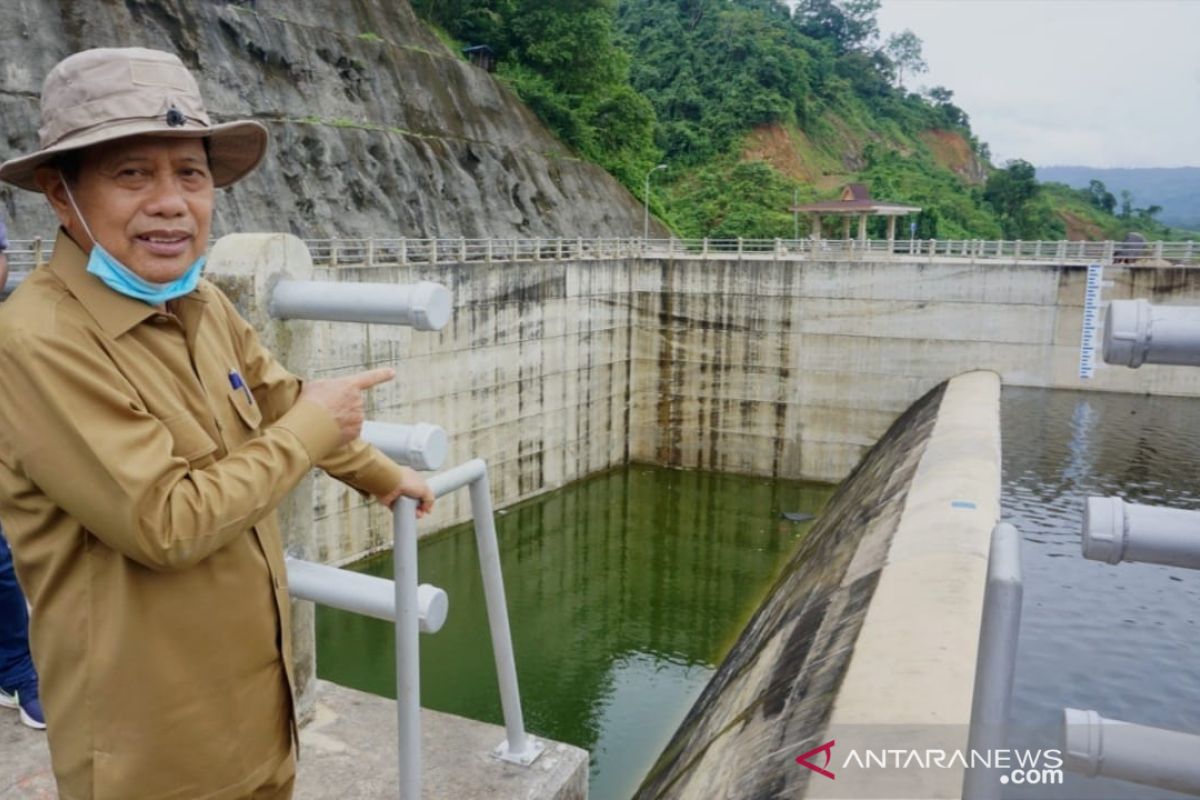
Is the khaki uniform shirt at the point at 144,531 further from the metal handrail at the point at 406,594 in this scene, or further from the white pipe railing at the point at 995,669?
the white pipe railing at the point at 995,669

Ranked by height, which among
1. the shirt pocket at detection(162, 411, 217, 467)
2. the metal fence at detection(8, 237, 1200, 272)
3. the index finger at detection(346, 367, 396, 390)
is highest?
the metal fence at detection(8, 237, 1200, 272)

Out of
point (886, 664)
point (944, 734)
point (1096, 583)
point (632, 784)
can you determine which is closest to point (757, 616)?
point (632, 784)

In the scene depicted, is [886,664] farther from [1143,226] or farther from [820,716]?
[1143,226]

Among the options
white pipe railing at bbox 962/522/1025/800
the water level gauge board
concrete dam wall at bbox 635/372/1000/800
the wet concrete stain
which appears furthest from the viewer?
the water level gauge board

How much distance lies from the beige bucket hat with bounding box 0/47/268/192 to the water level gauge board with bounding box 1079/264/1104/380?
1733 centimetres

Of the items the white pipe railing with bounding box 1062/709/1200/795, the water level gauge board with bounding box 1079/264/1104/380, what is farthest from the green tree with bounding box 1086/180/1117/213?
the white pipe railing with bounding box 1062/709/1200/795

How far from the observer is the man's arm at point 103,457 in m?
1.28

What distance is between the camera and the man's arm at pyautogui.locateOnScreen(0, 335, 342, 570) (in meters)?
1.28

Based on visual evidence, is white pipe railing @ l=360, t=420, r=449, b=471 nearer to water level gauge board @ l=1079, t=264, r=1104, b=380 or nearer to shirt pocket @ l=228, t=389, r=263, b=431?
shirt pocket @ l=228, t=389, r=263, b=431

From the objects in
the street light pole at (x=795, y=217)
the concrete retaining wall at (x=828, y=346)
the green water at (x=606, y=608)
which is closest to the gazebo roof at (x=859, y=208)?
the street light pole at (x=795, y=217)

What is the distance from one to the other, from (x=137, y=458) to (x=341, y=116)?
61.3 feet

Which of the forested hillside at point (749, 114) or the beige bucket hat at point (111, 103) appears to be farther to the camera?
the forested hillside at point (749, 114)

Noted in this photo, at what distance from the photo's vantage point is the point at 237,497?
1.37 metres

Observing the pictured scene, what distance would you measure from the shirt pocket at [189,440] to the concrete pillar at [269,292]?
3.07ft
